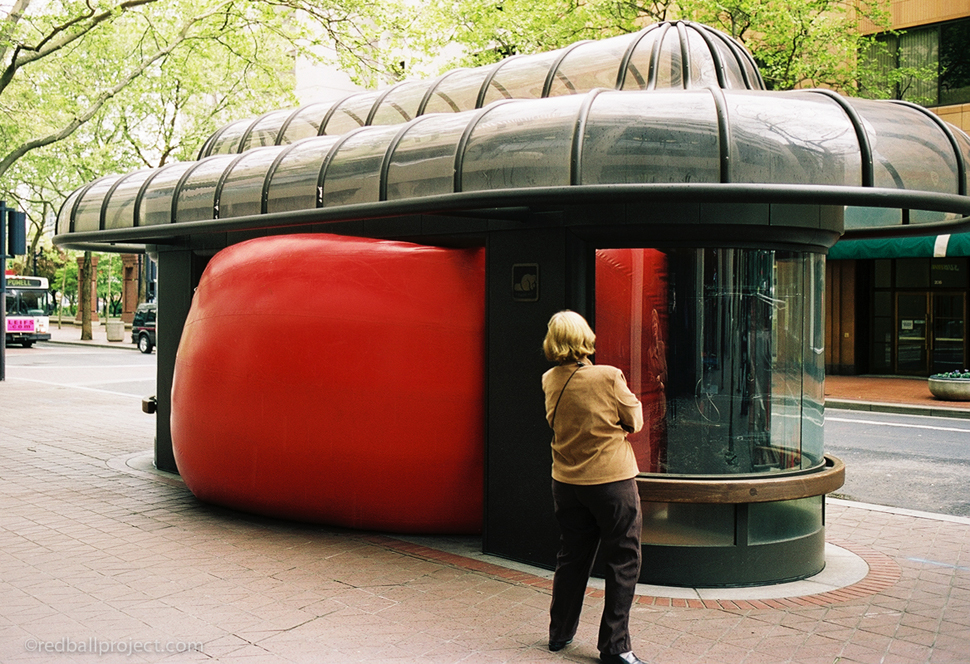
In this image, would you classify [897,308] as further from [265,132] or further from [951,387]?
[265,132]

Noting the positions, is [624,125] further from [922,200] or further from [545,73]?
[545,73]

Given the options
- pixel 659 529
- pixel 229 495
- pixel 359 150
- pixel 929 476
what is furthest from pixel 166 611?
pixel 929 476

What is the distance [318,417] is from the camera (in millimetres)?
7004

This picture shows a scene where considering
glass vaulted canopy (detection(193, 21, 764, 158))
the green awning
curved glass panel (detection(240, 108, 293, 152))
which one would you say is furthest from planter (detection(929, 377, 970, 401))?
curved glass panel (detection(240, 108, 293, 152))

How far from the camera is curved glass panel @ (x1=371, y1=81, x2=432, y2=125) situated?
9062 mm

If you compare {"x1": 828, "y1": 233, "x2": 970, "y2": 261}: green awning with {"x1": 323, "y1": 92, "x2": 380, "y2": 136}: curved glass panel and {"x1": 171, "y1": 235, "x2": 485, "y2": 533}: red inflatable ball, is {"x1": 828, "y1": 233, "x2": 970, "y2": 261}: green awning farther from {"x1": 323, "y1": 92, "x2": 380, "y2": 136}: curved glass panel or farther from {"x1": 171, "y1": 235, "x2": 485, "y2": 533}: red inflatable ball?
{"x1": 171, "y1": 235, "x2": 485, "y2": 533}: red inflatable ball

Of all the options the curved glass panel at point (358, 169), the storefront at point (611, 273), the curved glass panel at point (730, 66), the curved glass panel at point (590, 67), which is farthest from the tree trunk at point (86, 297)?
the curved glass panel at point (730, 66)

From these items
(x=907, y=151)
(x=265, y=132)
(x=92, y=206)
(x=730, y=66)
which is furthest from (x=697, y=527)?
(x=92, y=206)

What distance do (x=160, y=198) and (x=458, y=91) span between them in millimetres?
3133

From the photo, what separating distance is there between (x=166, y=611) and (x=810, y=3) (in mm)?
19571

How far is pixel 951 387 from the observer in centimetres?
1741

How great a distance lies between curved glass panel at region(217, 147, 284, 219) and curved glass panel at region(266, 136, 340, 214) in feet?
0.58

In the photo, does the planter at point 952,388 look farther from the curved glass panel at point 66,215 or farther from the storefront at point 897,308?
the curved glass panel at point 66,215

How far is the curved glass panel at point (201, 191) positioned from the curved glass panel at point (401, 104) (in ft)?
5.45
